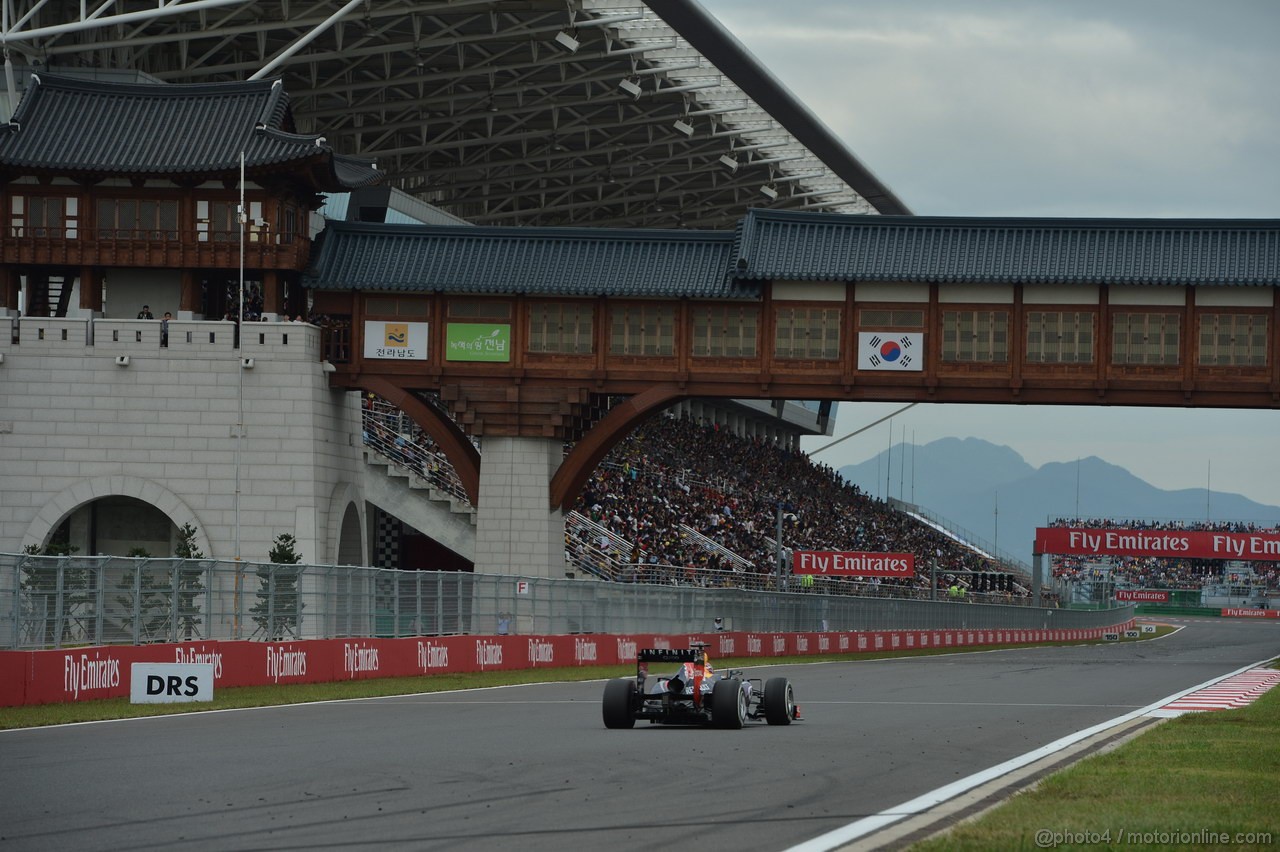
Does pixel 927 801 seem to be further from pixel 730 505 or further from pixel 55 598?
pixel 730 505

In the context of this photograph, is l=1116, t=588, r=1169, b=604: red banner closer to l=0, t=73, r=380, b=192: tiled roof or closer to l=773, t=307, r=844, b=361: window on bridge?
l=773, t=307, r=844, b=361: window on bridge

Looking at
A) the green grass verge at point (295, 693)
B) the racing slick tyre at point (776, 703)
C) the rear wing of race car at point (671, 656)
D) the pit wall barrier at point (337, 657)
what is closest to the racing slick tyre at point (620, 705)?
the rear wing of race car at point (671, 656)

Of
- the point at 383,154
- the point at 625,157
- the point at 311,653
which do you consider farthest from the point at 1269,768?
the point at 625,157

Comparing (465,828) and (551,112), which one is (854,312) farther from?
(465,828)

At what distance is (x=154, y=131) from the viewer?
50.1 metres

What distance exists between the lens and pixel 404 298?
5247 cm

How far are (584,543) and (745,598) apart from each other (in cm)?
763

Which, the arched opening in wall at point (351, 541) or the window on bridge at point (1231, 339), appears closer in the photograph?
the window on bridge at point (1231, 339)

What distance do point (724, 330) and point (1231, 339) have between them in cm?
1397

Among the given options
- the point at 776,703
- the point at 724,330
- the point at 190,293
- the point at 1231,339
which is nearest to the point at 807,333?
the point at 724,330

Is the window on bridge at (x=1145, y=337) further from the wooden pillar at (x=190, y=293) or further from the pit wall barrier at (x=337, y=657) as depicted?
the wooden pillar at (x=190, y=293)

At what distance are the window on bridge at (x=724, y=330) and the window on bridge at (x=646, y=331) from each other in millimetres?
666

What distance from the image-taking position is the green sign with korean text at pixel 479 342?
5231 cm

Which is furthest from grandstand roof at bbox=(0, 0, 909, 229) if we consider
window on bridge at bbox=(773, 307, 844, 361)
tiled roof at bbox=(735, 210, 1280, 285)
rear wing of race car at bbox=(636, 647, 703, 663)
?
rear wing of race car at bbox=(636, 647, 703, 663)
